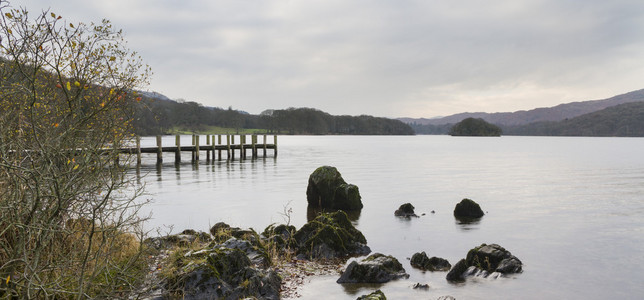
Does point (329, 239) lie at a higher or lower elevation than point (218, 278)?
lower

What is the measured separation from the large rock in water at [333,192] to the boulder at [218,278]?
1375cm

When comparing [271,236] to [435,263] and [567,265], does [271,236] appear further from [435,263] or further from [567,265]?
[567,265]

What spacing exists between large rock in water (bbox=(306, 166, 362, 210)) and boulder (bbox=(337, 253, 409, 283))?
11.4 metres

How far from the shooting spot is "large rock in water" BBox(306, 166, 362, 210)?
24.5m

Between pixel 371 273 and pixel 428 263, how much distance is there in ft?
8.57

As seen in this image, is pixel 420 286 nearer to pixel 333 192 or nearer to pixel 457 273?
pixel 457 273

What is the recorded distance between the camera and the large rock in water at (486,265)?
1307 cm

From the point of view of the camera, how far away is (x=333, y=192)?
24750 millimetres

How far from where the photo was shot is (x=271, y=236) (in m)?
14.8

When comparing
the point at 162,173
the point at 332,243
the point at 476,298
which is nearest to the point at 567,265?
the point at 476,298

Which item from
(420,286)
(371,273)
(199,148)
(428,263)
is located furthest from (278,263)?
(199,148)

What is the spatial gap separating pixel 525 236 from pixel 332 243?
951 centimetres

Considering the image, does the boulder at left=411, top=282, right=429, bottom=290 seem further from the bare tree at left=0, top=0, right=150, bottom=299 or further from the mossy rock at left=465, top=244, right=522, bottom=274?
the bare tree at left=0, top=0, right=150, bottom=299

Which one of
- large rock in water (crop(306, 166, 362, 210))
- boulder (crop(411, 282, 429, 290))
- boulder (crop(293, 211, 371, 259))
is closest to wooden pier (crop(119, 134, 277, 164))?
large rock in water (crop(306, 166, 362, 210))
